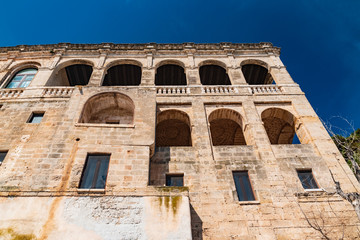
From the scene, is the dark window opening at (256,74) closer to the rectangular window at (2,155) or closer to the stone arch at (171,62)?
the stone arch at (171,62)

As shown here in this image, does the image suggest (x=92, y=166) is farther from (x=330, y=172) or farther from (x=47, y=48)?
(x=47, y=48)

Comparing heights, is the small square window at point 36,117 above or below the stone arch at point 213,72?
below

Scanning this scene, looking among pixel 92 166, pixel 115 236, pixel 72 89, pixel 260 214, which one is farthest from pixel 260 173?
pixel 72 89

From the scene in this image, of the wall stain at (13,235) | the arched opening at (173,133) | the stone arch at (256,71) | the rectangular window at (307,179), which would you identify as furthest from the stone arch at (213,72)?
the wall stain at (13,235)

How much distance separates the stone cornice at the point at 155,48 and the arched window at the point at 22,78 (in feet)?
7.04

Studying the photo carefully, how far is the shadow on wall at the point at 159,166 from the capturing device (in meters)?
9.82

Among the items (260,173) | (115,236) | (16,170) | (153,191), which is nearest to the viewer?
(115,236)

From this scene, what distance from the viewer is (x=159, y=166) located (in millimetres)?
10195

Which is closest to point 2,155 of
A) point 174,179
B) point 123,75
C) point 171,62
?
point 174,179

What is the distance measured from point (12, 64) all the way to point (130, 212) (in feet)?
53.9

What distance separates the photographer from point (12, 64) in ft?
53.9

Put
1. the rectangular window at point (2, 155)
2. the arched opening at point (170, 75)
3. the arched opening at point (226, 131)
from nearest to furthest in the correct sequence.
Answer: the rectangular window at point (2, 155), the arched opening at point (226, 131), the arched opening at point (170, 75)

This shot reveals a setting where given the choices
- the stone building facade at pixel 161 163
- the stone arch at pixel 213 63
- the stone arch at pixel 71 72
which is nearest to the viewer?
the stone building facade at pixel 161 163

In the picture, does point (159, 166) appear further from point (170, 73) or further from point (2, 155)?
point (170, 73)
